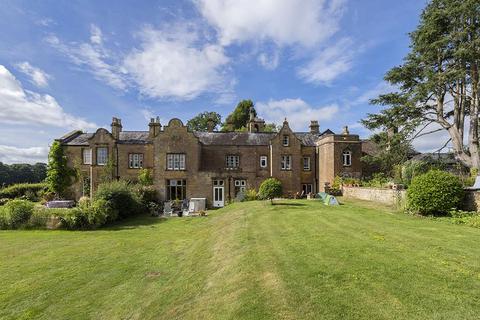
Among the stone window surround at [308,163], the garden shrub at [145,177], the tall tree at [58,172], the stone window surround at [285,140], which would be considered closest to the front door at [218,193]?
the garden shrub at [145,177]

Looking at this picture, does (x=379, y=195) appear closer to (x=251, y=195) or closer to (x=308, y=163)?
(x=308, y=163)

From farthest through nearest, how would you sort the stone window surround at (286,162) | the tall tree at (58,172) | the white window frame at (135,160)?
the white window frame at (135,160), the stone window surround at (286,162), the tall tree at (58,172)

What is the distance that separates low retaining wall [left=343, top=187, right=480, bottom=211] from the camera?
1494 cm

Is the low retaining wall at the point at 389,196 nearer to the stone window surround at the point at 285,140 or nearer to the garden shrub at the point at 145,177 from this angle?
the stone window surround at the point at 285,140

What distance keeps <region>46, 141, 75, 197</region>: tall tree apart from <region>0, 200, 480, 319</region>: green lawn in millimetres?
17591

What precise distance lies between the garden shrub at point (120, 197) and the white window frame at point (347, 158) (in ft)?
66.9

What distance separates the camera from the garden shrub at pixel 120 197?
22.9m

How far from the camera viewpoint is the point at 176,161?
30688 mm

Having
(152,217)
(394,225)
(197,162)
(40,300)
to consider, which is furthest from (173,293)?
(197,162)

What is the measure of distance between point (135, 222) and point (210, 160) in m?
11.9

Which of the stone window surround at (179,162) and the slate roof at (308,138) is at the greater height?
the slate roof at (308,138)

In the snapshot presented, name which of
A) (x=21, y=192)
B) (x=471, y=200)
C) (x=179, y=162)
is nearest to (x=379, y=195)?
(x=471, y=200)

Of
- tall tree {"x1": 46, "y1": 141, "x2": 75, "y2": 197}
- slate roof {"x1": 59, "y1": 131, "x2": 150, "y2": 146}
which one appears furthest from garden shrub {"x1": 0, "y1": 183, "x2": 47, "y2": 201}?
slate roof {"x1": 59, "y1": 131, "x2": 150, "y2": 146}

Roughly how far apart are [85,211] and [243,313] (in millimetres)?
19011
